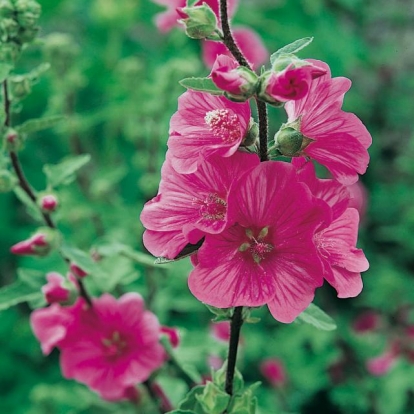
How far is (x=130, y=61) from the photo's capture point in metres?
1.95

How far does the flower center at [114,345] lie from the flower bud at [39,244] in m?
0.23

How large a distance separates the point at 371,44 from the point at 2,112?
9.09 feet

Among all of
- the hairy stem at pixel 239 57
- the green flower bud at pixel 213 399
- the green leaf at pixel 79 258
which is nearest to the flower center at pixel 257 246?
the hairy stem at pixel 239 57

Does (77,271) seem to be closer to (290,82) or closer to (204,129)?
(204,129)

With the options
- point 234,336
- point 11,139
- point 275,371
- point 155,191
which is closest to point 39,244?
point 11,139

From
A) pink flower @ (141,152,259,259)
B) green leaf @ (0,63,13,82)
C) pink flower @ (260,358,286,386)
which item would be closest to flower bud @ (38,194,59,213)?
green leaf @ (0,63,13,82)

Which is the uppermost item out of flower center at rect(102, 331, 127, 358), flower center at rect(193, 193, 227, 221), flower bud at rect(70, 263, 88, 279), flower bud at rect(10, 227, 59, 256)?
flower center at rect(193, 193, 227, 221)

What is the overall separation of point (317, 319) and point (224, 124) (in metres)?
0.33

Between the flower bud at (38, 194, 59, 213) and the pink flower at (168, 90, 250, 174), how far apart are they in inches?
15.0

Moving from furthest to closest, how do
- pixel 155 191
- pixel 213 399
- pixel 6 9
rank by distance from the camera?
pixel 155 191 → pixel 6 9 → pixel 213 399

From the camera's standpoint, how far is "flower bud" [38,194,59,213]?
1.12 metres

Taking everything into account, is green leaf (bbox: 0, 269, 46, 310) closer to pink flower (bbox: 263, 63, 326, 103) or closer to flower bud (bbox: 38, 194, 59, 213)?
flower bud (bbox: 38, 194, 59, 213)

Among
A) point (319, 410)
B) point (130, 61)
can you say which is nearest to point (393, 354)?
point (319, 410)

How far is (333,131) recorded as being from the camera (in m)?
0.81
